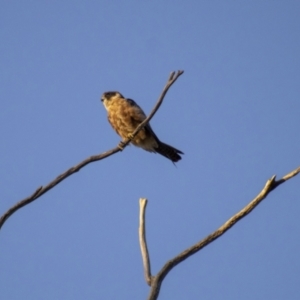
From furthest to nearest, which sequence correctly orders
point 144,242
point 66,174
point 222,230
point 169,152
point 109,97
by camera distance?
1. point 109,97
2. point 169,152
3. point 66,174
4. point 144,242
5. point 222,230

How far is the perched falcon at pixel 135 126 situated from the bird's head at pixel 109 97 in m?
0.15

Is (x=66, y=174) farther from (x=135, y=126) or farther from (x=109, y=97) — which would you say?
(x=109, y=97)

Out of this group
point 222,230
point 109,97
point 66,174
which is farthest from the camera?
point 109,97

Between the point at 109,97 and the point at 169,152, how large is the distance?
1.10m

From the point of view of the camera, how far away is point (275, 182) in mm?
3807

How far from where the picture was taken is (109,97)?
8031 millimetres

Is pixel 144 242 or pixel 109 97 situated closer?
pixel 144 242

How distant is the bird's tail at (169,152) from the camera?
24.3 ft

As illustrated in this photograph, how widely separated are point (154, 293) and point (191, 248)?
35cm

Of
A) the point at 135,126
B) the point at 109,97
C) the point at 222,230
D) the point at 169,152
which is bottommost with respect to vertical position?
the point at 222,230

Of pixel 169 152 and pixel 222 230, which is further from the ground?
pixel 169 152

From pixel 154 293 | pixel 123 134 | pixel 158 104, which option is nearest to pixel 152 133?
pixel 123 134

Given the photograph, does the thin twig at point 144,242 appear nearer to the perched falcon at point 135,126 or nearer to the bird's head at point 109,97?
the perched falcon at point 135,126

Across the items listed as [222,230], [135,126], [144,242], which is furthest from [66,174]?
[135,126]
